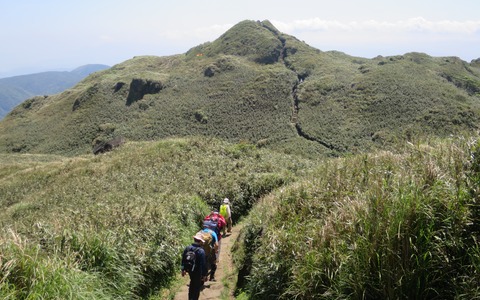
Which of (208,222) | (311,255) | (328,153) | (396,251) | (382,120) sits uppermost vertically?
(396,251)

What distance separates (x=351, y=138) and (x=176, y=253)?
5801cm

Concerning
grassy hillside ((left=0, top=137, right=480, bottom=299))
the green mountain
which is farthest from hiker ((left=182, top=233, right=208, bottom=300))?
the green mountain

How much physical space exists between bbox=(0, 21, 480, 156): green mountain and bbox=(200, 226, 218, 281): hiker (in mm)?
49650

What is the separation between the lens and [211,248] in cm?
869

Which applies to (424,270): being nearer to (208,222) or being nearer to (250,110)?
(208,222)

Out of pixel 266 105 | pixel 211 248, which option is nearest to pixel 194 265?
pixel 211 248

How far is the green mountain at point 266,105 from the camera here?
65.1 metres

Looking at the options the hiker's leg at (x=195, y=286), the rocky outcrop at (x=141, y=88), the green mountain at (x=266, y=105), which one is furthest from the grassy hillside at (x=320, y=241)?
the rocky outcrop at (x=141, y=88)

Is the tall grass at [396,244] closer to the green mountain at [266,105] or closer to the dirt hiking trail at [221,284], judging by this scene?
the dirt hiking trail at [221,284]

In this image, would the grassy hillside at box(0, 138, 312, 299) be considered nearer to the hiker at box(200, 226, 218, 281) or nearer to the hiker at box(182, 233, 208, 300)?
the hiker at box(200, 226, 218, 281)

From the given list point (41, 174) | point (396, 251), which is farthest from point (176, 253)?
point (41, 174)

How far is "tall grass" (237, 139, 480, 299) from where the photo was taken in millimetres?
4457

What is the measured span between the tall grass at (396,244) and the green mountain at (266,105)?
51.6 m

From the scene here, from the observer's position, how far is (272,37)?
12431 cm
